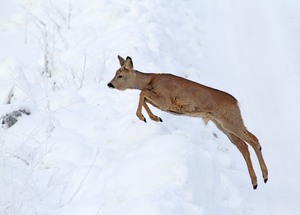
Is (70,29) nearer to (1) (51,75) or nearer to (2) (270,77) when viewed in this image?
(1) (51,75)

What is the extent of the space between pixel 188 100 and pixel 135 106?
88 centimetres

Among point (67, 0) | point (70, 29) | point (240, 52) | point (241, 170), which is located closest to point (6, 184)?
point (241, 170)

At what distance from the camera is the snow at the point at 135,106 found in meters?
5.25

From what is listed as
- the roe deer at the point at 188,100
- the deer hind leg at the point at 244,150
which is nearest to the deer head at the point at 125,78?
the roe deer at the point at 188,100

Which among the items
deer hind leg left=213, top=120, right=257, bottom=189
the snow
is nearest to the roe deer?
deer hind leg left=213, top=120, right=257, bottom=189

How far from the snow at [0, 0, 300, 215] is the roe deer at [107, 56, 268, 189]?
251 mm

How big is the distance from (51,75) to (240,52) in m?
3.86

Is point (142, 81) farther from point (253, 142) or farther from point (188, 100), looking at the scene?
point (253, 142)

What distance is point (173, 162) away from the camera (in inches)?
215

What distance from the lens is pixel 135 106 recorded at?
7.48m

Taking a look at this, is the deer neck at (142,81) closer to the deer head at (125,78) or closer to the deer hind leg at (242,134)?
the deer head at (125,78)

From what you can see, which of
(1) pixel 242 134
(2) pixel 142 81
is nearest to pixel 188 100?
(2) pixel 142 81

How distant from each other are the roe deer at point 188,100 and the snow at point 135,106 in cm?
25

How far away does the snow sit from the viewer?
5.25 metres
